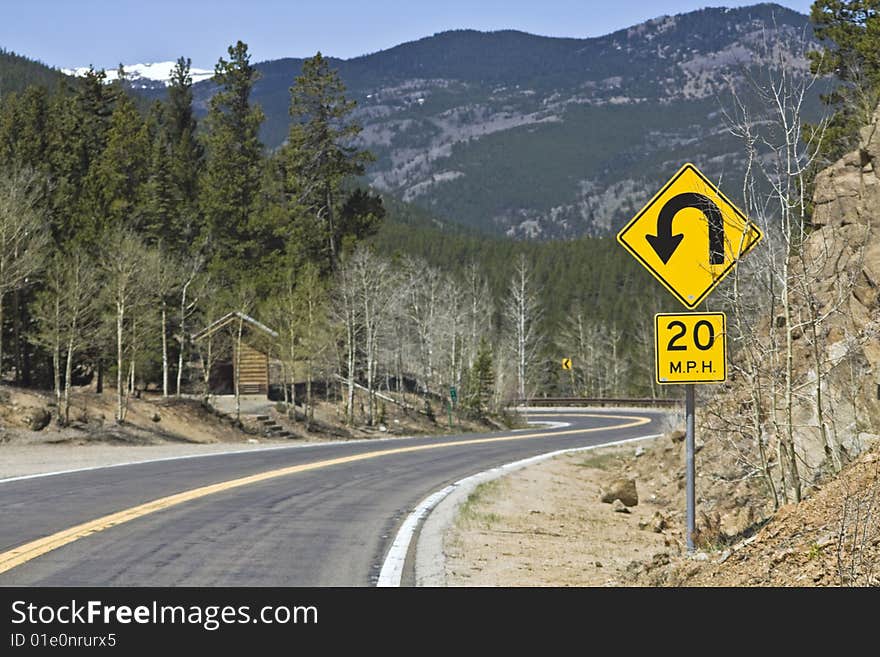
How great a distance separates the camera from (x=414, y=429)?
176 feet

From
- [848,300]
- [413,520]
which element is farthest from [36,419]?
[848,300]

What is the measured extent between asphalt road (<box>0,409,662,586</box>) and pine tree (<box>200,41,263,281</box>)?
45.2 meters

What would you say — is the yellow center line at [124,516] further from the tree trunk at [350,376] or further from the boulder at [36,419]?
the tree trunk at [350,376]

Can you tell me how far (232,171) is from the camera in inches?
2677

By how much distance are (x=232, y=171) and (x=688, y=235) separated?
61049 mm

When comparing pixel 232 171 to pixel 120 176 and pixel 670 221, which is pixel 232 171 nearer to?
pixel 120 176

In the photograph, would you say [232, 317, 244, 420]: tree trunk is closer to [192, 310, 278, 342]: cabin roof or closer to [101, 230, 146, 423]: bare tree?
[192, 310, 278, 342]: cabin roof

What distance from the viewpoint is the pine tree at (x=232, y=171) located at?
66250mm

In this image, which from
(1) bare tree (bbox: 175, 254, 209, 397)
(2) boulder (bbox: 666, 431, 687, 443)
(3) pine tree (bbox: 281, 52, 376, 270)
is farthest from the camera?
(3) pine tree (bbox: 281, 52, 376, 270)

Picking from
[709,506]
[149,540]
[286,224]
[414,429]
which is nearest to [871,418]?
[709,506]

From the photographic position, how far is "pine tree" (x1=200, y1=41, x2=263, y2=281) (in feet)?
217
